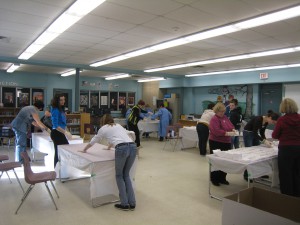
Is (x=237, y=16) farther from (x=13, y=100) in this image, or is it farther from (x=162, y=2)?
(x=13, y=100)

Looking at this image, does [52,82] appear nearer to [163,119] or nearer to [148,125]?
[148,125]

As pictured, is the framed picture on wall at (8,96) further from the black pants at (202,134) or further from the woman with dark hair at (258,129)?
the woman with dark hair at (258,129)

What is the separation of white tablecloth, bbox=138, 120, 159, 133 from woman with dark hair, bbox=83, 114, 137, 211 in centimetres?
603

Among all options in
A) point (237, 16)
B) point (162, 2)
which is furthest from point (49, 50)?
point (237, 16)

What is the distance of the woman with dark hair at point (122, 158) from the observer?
3305mm

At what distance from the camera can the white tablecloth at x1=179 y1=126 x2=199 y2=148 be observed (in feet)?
24.7

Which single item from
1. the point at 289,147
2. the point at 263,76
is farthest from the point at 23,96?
the point at 289,147

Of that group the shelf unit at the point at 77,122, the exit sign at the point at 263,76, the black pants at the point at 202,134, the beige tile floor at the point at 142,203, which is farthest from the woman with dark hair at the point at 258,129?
the shelf unit at the point at 77,122

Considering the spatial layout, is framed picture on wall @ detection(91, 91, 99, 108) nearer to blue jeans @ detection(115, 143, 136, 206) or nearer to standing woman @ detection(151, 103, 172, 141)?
standing woman @ detection(151, 103, 172, 141)

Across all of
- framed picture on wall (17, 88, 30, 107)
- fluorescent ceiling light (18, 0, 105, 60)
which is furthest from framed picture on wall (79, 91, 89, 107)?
fluorescent ceiling light (18, 0, 105, 60)

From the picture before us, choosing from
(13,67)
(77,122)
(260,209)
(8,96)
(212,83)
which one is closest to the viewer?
(260,209)

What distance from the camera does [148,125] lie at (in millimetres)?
9609

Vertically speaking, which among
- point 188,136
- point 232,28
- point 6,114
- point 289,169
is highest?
point 232,28

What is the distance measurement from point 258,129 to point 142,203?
7.54 ft
